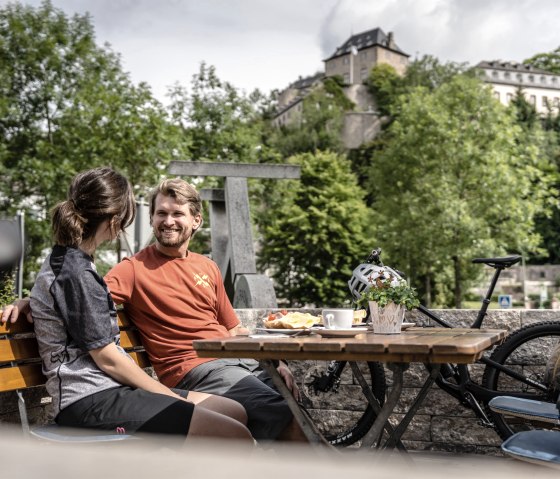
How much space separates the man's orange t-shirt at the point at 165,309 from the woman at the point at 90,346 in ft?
2.05

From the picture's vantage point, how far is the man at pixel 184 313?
3514 mm

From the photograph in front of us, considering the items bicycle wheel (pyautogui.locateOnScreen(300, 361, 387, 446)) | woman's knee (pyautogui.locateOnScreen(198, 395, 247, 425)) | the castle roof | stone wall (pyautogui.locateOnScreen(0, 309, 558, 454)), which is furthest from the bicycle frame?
the castle roof

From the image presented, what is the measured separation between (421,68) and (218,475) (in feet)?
272

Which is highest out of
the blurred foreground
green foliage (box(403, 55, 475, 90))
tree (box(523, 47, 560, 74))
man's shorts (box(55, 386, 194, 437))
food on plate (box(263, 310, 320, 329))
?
tree (box(523, 47, 560, 74))

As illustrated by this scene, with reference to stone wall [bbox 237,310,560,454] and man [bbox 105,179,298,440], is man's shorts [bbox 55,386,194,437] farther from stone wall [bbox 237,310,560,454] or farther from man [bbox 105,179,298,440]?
stone wall [bbox 237,310,560,454]

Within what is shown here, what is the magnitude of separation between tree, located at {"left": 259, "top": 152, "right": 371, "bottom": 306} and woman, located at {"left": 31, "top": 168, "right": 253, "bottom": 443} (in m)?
44.7

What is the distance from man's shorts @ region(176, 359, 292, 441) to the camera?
3.46 meters

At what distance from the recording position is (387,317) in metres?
3.40

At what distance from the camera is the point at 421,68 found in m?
80.4

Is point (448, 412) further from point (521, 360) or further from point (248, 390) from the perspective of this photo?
point (248, 390)

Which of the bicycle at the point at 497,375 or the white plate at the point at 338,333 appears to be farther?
the bicycle at the point at 497,375

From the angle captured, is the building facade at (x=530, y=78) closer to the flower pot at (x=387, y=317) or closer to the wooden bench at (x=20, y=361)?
the flower pot at (x=387, y=317)

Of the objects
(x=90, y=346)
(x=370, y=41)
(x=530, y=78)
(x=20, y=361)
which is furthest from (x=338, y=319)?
Answer: (x=530, y=78)

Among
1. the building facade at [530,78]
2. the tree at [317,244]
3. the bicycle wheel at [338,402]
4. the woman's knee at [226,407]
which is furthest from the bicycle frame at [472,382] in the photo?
the building facade at [530,78]
